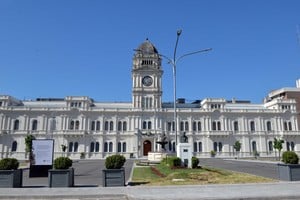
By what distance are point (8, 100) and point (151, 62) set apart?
38.5 m

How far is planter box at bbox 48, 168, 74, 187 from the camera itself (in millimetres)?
12883

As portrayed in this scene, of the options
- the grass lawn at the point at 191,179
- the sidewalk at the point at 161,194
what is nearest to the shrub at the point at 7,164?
the sidewalk at the point at 161,194

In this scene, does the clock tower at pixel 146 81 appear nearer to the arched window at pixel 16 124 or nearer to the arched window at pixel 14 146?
the arched window at pixel 16 124

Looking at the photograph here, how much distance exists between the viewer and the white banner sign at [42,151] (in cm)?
1702

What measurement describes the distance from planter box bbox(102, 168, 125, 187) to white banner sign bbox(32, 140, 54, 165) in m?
5.91

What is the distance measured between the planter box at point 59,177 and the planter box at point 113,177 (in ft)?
6.00

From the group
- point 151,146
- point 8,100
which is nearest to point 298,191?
point 151,146

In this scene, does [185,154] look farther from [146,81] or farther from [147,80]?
[147,80]

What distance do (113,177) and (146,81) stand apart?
5708 cm

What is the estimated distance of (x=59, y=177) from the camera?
42.7 ft

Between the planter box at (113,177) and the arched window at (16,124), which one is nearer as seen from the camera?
the planter box at (113,177)

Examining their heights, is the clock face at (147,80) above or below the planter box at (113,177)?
above

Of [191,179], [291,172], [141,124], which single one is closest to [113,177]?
[191,179]

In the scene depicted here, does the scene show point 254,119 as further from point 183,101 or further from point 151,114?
point 151,114
